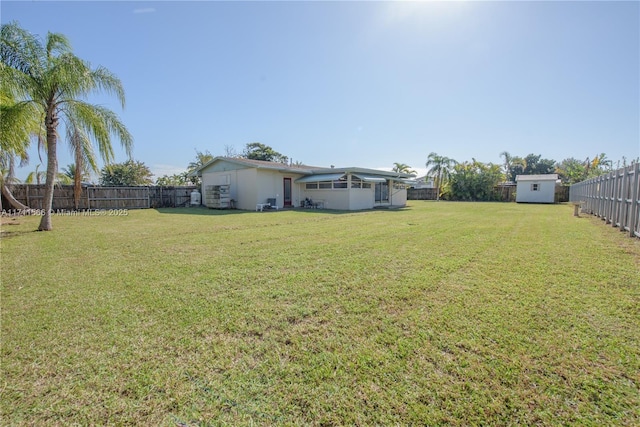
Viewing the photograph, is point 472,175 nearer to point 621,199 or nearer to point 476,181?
point 476,181

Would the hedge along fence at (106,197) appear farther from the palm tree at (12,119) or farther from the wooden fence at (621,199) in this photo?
the wooden fence at (621,199)

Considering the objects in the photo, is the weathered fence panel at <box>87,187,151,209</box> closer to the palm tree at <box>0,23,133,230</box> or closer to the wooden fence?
the palm tree at <box>0,23,133,230</box>

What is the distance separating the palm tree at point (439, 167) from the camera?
3244cm

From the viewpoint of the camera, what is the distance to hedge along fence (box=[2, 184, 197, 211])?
16281mm

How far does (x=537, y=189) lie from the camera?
26.1 m

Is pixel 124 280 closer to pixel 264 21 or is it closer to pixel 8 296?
pixel 8 296

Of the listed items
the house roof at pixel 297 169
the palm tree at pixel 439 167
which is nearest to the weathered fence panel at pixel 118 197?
the house roof at pixel 297 169

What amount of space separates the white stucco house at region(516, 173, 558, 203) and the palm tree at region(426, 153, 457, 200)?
7.03 metres

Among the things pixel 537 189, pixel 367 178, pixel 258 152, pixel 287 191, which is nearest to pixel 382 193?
pixel 367 178

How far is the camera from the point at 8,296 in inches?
145

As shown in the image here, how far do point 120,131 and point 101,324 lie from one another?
9.00 meters

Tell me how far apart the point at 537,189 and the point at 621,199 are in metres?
20.9

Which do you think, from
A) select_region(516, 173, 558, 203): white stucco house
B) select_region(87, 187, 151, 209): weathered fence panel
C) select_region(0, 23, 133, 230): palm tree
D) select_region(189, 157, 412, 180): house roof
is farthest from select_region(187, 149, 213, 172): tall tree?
select_region(516, 173, 558, 203): white stucco house

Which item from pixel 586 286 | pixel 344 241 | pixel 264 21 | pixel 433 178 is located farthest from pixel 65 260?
pixel 433 178
